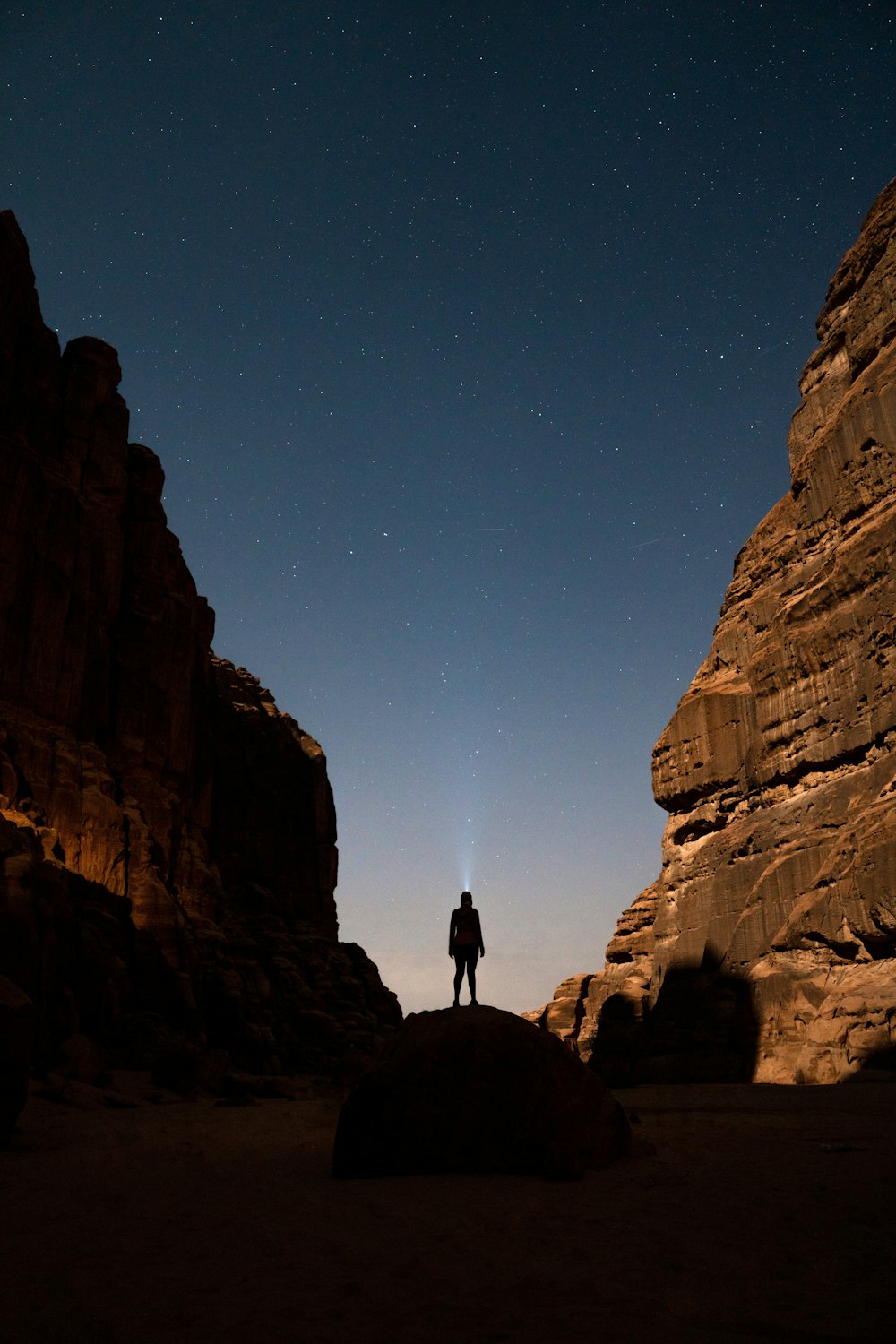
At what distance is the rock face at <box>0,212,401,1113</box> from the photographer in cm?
3441

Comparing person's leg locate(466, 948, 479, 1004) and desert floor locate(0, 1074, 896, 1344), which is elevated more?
person's leg locate(466, 948, 479, 1004)

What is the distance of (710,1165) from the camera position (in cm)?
899

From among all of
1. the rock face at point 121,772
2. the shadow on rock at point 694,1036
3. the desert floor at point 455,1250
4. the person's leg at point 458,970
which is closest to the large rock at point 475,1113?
the desert floor at point 455,1250

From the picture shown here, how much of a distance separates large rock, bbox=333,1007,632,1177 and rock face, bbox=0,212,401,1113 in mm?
19685

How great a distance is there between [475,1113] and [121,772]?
1652 inches

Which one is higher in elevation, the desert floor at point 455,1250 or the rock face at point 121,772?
the rock face at point 121,772

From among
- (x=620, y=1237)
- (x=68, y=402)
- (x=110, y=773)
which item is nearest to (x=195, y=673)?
(x=110, y=773)

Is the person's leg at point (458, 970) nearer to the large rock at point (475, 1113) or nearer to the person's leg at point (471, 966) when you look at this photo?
the person's leg at point (471, 966)

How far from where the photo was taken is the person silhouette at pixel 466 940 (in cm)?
1424

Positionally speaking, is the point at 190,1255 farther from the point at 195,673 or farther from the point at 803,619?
the point at 195,673

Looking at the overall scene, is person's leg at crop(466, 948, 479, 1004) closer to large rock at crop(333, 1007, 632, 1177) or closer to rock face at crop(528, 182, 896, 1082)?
large rock at crop(333, 1007, 632, 1177)

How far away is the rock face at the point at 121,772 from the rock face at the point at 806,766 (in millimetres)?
16815

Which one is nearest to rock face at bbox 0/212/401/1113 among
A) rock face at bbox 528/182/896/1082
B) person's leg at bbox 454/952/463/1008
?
person's leg at bbox 454/952/463/1008

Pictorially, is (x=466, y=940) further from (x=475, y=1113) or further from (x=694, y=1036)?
(x=694, y=1036)
